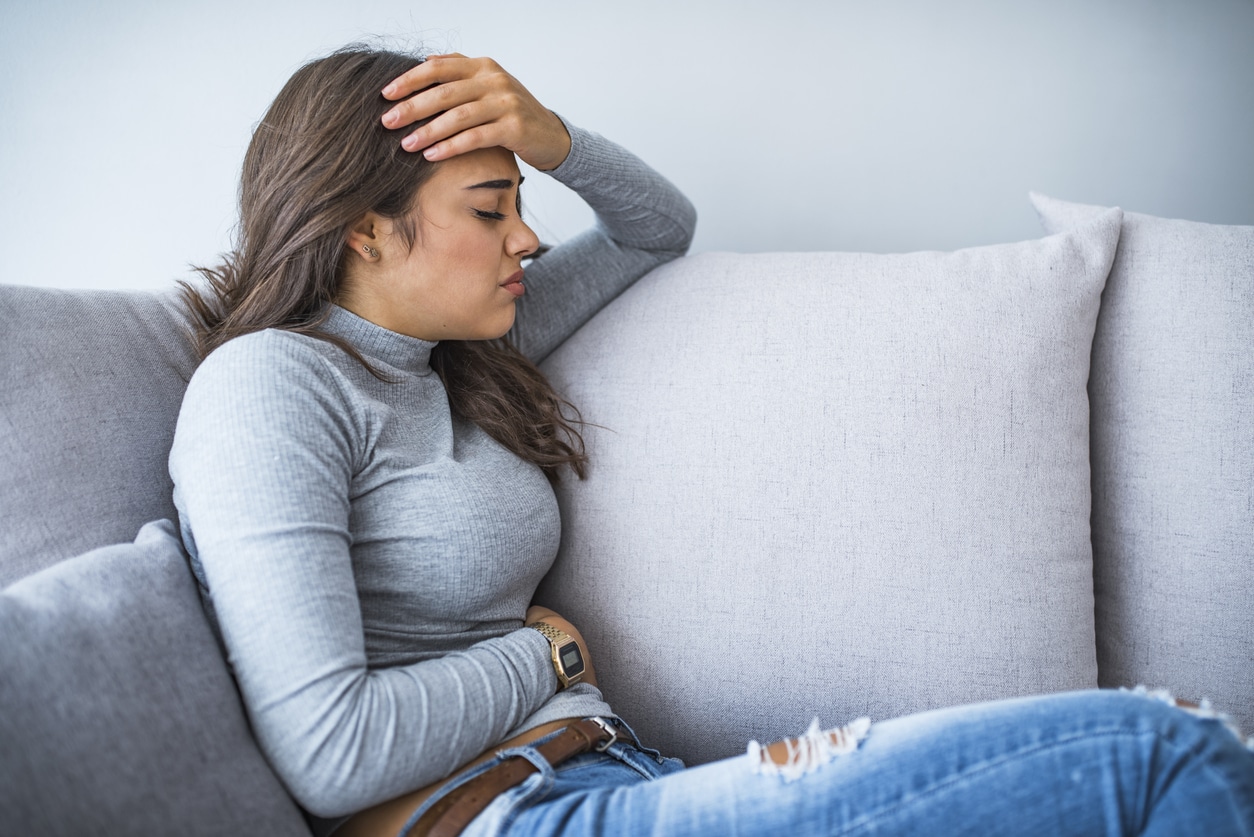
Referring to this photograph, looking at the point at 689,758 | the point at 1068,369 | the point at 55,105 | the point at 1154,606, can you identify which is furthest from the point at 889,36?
the point at 55,105

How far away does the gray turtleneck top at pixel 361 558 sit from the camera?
0.71 meters

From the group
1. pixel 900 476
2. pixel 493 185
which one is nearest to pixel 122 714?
pixel 493 185

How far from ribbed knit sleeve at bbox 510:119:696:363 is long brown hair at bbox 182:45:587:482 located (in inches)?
10.6

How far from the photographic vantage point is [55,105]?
124 centimetres

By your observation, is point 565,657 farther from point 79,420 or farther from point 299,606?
point 79,420

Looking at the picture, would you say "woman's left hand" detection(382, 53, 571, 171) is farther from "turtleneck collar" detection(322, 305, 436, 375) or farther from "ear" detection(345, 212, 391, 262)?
"turtleneck collar" detection(322, 305, 436, 375)

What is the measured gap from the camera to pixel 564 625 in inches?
39.4

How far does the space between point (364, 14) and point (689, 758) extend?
1.22 meters

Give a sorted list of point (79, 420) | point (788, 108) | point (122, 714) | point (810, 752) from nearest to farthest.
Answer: point (122, 714), point (810, 752), point (79, 420), point (788, 108)

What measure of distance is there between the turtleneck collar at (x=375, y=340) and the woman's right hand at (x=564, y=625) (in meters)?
0.34

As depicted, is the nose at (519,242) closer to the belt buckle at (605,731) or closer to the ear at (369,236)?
the ear at (369,236)

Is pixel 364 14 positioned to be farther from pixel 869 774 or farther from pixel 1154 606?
pixel 1154 606

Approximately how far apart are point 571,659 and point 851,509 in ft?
1.23

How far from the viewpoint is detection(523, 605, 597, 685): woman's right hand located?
3.22 feet
